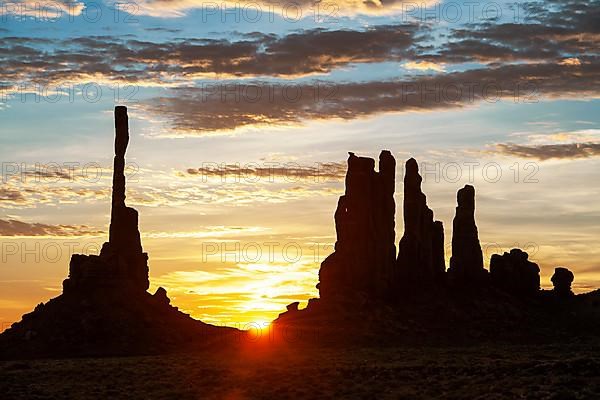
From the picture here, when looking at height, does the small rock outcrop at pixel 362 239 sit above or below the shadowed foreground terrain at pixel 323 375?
above

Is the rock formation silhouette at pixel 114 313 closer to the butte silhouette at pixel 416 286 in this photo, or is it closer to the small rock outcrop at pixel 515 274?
the butte silhouette at pixel 416 286

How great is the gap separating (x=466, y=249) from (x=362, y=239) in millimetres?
18313

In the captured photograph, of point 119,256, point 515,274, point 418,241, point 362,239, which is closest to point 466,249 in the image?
point 418,241

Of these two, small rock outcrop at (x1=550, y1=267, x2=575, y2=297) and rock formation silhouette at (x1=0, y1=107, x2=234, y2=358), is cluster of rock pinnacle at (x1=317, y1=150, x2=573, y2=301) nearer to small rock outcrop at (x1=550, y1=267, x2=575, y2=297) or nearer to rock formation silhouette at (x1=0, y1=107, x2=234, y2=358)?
small rock outcrop at (x1=550, y1=267, x2=575, y2=297)

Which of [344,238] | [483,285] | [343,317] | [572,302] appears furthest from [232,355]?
[572,302]

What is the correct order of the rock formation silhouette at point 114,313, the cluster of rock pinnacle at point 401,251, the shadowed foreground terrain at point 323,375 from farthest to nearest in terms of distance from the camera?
the cluster of rock pinnacle at point 401,251 < the rock formation silhouette at point 114,313 < the shadowed foreground terrain at point 323,375

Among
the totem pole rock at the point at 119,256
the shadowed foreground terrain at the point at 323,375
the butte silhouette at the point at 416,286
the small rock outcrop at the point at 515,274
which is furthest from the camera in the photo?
the small rock outcrop at the point at 515,274

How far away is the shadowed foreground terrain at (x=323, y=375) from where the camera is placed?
5626 cm

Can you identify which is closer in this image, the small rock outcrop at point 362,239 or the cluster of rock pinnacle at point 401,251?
the small rock outcrop at point 362,239

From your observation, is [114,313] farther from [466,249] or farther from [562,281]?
[562,281]

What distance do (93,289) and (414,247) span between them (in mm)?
43920

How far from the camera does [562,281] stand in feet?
435

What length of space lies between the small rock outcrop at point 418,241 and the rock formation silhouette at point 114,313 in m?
27.0

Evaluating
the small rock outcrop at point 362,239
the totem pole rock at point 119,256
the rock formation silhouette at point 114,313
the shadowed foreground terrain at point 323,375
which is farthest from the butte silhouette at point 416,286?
the totem pole rock at point 119,256
